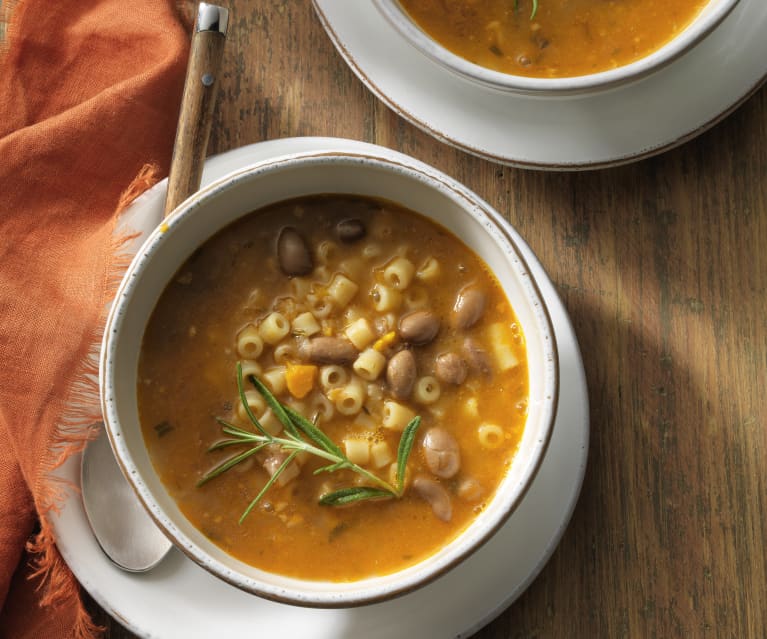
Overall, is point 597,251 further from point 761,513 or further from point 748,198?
point 761,513

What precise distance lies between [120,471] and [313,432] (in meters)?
0.48

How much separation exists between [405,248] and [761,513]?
3.69 ft

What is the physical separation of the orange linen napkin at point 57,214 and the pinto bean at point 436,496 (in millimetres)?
768

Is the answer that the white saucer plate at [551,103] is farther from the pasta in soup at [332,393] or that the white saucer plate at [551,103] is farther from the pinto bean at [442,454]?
the pinto bean at [442,454]

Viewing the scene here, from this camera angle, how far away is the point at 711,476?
8.02ft

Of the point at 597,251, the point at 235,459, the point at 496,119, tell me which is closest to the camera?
the point at 235,459

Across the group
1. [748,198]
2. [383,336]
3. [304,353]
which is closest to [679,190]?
[748,198]

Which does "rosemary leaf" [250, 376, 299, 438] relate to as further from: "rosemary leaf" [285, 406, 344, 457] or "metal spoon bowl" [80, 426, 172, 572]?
"metal spoon bowl" [80, 426, 172, 572]

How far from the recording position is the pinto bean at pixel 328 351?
2087mm

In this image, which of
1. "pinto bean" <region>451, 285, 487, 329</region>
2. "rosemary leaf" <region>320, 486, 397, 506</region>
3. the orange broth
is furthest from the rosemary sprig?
the orange broth

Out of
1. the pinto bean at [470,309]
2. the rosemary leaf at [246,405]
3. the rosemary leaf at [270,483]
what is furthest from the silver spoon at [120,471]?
the pinto bean at [470,309]

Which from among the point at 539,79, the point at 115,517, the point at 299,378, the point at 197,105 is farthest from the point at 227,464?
the point at 539,79

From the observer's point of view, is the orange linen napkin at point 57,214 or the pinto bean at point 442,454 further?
the orange linen napkin at point 57,214

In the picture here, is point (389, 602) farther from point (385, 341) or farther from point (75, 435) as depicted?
point (75, 435)
